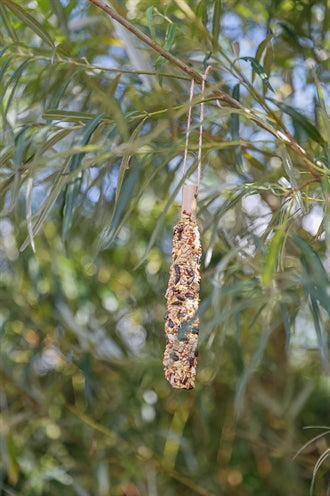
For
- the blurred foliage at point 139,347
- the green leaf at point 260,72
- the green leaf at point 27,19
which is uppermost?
the green leaf at point 27,19

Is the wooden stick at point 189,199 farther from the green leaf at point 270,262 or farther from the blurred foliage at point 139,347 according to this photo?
the blurred foliage at point 139,347

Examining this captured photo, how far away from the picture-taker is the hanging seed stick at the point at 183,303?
0.71 m

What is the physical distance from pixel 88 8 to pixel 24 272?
647 mm

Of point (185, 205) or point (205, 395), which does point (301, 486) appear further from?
point (185, 205)

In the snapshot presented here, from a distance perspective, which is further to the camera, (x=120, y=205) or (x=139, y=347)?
(x=139, y=347)

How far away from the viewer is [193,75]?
0.80 metres

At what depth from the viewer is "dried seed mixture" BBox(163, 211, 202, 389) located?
0.71 m

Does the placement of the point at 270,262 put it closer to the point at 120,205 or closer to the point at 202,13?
the point at 120,205

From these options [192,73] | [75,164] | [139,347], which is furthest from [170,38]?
[139,347]

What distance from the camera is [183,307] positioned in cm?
71

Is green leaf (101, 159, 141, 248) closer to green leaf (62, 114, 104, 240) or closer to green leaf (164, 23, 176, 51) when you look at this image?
green leaf (62, 114, 104, 240)

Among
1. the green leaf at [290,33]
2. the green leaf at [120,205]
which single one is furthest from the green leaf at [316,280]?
the green leaf at [290,33]

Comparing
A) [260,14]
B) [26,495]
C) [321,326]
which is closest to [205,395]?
[26,495]

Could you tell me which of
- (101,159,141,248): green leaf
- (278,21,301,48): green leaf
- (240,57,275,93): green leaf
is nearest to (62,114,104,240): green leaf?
(101,159,141,248): green leaf
